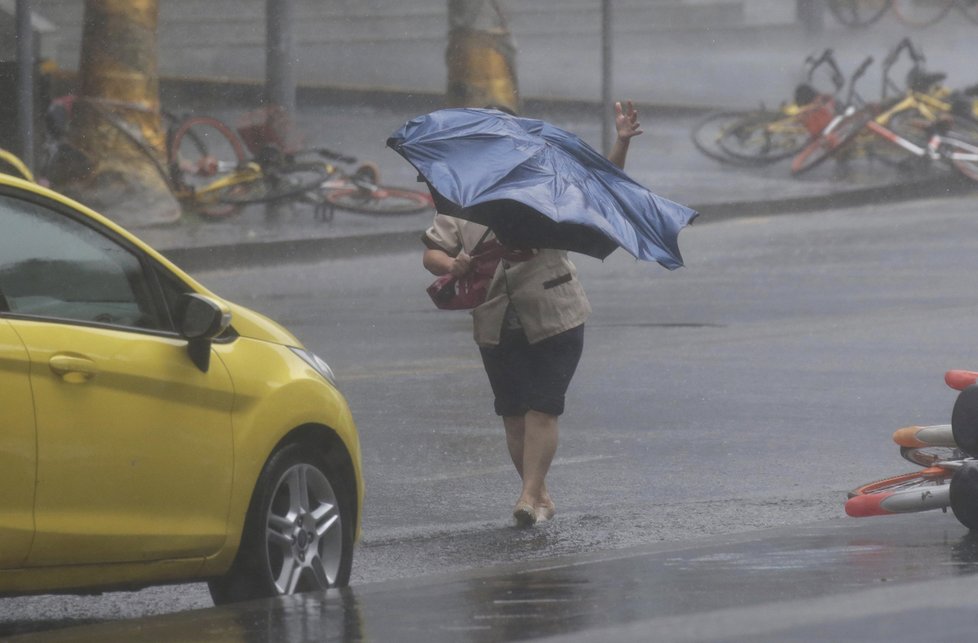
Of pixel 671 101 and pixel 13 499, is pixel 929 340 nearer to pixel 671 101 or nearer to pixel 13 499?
pixel 13 499

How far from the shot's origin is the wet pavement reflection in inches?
211

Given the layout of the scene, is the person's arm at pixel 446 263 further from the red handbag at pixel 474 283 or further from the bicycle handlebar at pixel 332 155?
the bicycle handlebar at pixel 332 155

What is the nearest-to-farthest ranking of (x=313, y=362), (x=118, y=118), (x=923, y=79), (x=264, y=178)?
(x=313, y=362)
(x=118, y=118)
(x=264, y=178)
(x=923, y=79)

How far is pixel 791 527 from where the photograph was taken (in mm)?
7836

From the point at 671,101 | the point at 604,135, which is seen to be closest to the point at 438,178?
the point at 604,135

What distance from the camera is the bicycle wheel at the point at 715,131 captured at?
1112 inches

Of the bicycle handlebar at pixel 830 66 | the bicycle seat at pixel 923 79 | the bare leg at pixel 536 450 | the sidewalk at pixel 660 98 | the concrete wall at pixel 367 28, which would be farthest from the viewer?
the bicycle handlebar at pixel 830 66

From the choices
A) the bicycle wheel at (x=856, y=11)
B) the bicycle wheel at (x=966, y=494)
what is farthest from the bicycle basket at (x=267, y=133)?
the bicycle wheel at (x=966, y=494)

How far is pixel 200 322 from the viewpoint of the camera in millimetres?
5969

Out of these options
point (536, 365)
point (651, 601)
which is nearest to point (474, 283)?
point (536, 365)

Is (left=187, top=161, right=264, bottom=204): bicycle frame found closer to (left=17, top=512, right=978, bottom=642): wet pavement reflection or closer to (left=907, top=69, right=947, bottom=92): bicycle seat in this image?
(left=907, top=69, right=947, bottom=92): bicycle seat

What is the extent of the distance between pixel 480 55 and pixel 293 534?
65.7 feet

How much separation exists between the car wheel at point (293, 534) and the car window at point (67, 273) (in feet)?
2.11

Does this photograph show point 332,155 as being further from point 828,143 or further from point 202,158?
point 828,143
